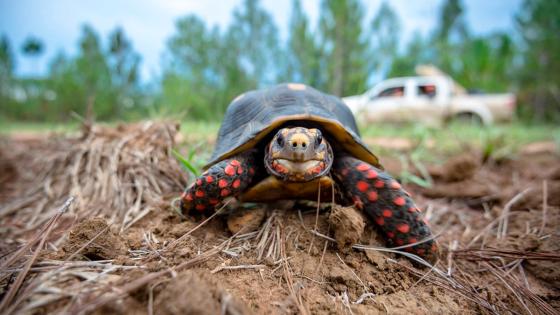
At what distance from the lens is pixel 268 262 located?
138 centimetres

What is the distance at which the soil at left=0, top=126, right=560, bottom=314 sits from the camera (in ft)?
3.05

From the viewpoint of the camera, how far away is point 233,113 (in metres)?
2.21

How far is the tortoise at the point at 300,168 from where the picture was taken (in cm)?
158

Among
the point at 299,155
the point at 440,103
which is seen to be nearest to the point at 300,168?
the point at 299,155

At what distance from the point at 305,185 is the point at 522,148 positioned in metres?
5.08

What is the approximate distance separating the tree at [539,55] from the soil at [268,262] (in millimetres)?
17952

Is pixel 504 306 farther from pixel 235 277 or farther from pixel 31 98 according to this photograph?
pixel 31 98

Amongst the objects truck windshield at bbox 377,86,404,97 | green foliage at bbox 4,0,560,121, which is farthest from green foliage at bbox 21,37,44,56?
truck windshield at bbox 377,86,404,97

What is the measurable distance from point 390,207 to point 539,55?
76.1 ft

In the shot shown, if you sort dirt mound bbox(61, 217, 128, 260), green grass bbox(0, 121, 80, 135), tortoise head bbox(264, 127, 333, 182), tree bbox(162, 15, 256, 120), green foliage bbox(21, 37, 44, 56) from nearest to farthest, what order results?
dirt mound bbox(61, 217, 128, 260)
tortoise head bbox(264, 127, 333, 182)
green grass bbox(0, 121, 80, 135)
tree bbox(162, 15, 256, 120)
green foliage bbox(21, 37, 44, 56)

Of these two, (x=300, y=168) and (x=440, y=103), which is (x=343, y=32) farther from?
(x=300, y=168)

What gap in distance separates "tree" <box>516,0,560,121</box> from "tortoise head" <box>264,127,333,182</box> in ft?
61.1

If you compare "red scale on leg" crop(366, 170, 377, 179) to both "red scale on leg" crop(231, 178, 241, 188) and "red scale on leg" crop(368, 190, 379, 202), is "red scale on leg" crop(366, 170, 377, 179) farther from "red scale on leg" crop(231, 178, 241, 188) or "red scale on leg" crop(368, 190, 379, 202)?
"red scale on leg" crop(231, 178, 241, 188)

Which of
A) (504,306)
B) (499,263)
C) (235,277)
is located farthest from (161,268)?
(499,263)
